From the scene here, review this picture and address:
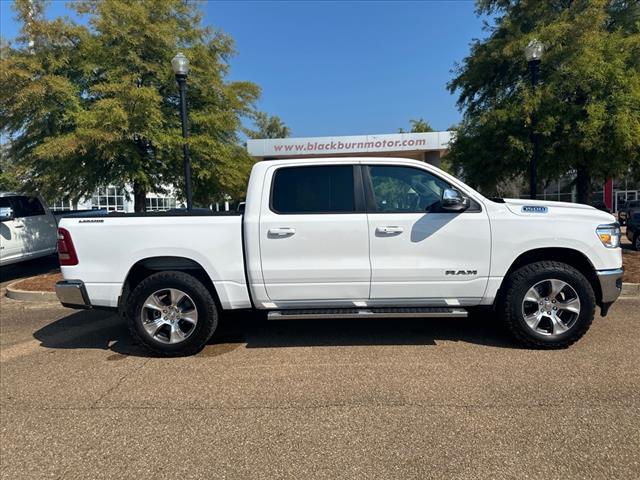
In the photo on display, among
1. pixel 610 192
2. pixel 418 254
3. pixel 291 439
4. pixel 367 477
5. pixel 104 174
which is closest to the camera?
pixel 367 477

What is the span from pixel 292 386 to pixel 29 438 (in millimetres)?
1963

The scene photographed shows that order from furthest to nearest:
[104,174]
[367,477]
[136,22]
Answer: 1. [104,174]
2. [136,22]
3. [367,477]

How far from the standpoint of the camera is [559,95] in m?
9.01

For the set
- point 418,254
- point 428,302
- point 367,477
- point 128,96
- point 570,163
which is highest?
point 128,96

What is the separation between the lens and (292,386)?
12.7 feet

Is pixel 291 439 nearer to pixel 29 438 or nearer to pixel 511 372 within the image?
pixel 29 438

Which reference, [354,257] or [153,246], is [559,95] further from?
[153,246]

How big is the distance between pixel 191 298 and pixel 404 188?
2.47m

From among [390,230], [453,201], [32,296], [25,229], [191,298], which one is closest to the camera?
[453,201]

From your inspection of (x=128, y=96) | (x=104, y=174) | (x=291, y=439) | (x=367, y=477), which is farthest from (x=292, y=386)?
(x=104, y=174)

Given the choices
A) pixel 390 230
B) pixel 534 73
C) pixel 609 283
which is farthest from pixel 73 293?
pixel 534 73

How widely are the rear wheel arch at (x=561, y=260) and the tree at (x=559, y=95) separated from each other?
496 cm

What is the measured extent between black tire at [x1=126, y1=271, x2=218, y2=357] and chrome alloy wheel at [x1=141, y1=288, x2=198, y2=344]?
35 mm

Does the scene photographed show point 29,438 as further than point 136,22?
No
